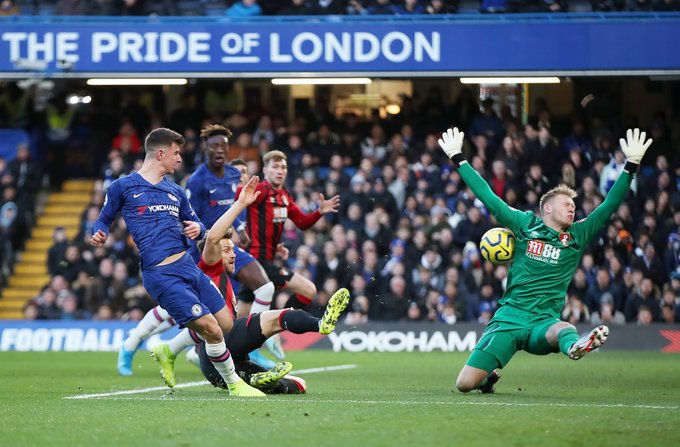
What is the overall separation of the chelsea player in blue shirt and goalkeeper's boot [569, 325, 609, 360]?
A: 8.55ft

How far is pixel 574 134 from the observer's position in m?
22.9

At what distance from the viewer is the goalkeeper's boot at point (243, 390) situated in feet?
33.8

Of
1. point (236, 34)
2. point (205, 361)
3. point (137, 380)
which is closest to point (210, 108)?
point (236, 34)

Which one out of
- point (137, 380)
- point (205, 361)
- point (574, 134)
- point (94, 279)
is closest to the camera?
point (205, 361)

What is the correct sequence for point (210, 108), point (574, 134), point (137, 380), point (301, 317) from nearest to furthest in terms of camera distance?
point (301, 317) → point (137, 380) → point (574, 134) → point (210, 108)

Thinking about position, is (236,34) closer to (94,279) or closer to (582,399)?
(94,279)

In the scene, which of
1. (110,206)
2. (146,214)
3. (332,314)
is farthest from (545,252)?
(110,206)

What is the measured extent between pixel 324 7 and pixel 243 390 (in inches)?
538

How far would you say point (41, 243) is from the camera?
2477 centimetres

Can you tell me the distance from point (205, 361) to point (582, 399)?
3256 millimetres

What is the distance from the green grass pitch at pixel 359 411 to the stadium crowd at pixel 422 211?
5.46 metres

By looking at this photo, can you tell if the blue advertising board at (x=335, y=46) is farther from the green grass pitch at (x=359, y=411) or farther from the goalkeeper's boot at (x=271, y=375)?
the goalkeeper's boot at (x=271, y=375)

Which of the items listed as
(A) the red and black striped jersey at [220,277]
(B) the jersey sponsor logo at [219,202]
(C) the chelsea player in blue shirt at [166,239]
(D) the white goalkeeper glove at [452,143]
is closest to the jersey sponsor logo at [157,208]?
(C) the chelsea player in blue shirt at [166,239]

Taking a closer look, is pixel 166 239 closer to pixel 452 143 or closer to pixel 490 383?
pixel 452 143
